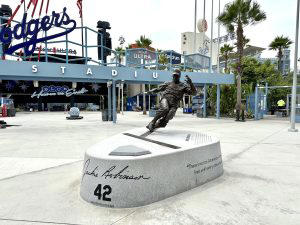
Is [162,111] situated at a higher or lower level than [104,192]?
higher

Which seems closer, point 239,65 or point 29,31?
point 29,31

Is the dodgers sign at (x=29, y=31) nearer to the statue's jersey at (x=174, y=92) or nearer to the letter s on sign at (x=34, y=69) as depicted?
the letter s on sign at (x=34, y=69)

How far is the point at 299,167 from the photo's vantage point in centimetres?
648

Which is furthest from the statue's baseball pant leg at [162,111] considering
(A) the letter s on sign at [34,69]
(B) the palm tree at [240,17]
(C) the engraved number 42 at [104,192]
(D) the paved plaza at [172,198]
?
(B) the palm tree at [240,17]

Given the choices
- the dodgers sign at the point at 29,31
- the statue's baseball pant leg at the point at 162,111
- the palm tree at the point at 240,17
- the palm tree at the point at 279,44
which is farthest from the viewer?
the palm tree at the point at 279,44

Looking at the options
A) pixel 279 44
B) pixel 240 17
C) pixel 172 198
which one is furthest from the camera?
pixel 279 44

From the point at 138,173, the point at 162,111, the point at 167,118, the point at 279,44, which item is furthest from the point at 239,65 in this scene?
the point at 279,44

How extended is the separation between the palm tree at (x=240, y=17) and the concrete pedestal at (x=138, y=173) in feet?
57.2

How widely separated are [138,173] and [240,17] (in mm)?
20514

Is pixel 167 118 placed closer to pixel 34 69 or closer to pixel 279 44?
pixel 34 69

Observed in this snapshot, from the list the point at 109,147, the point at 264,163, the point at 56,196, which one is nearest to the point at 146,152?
the point at 109,147

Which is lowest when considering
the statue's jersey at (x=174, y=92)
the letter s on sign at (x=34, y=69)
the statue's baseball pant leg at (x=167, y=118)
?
the statue's baseball pant leg at (x=167, y=118)

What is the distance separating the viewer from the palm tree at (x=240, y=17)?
20391mm

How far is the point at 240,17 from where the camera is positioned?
2084 centimetres
